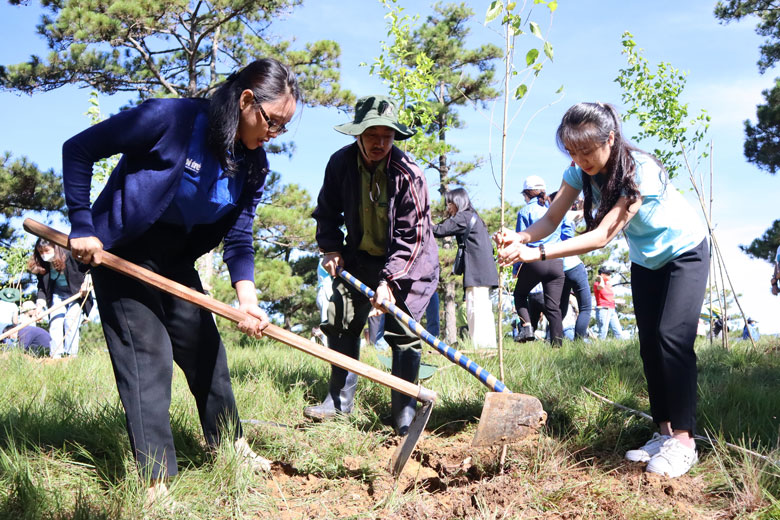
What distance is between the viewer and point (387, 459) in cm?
314

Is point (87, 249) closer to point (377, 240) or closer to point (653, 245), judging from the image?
point (377, 240)

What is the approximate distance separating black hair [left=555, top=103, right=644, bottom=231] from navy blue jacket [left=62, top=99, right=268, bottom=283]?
5.60 feet

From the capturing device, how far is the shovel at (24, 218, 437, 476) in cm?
245

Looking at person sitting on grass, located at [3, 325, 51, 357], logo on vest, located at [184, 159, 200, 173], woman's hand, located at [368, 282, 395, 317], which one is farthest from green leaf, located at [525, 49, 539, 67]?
person sitting on grass, located at [3, 325, 51, 357]

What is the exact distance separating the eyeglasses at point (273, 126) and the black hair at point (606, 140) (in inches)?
51.8

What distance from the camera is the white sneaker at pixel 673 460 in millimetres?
2738

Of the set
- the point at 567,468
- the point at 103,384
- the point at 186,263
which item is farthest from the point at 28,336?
the point at 567,468

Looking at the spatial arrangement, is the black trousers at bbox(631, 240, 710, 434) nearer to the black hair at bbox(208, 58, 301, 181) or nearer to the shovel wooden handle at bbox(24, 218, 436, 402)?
the shovel wooden handle at bbox(24, 218, 436, 402)

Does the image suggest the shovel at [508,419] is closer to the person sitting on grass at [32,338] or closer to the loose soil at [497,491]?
the loose soil at [497,491]

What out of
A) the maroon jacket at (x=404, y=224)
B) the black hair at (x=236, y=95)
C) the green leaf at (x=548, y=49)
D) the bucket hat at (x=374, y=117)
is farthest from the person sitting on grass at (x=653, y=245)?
the black hair at (x=236, y=95)

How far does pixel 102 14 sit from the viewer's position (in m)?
12.6

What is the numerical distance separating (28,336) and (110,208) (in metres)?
6.18

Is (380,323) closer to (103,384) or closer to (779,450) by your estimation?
(103,384)

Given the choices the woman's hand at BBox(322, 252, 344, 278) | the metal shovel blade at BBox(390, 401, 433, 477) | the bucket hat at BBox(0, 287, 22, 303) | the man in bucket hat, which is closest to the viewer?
the metal shovel blade at BBox(390, 401, 433, 477)
